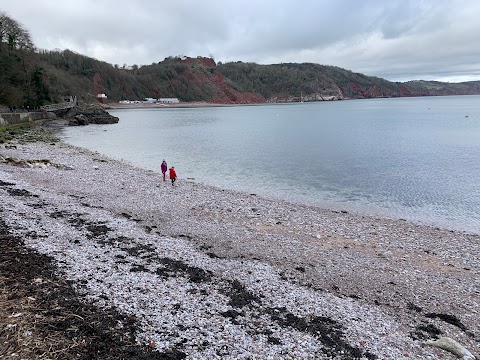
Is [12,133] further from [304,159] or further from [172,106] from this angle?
[172,106]

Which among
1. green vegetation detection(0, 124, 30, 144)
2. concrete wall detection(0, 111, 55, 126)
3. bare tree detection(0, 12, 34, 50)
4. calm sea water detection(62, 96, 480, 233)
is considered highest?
bare tree detection(0, 12, 34, 50)

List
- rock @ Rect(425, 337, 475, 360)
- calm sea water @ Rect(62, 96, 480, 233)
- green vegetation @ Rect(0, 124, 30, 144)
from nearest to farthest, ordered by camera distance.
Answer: rock @ Rect(425, 337, 475, 360), calm sea water @ Rect(62, 96, 480, 233), green vegetation @ Rect(0, 124, 30, 144)

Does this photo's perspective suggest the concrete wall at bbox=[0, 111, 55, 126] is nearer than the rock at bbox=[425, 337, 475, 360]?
No

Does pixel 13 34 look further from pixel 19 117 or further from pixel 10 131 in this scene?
pixel 10 131

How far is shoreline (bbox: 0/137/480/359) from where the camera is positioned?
7137 mm

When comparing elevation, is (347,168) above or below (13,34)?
below

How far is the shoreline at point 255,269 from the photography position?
7.14 meters

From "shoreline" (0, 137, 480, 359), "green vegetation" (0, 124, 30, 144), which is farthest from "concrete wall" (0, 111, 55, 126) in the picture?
"shoreline" (0, 137, 480, 359)

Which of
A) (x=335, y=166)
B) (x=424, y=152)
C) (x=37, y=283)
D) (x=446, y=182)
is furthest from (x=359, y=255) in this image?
(x=424, y=152)

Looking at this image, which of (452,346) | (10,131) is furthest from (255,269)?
(10,131)

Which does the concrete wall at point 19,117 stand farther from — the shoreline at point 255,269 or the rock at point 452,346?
the rock at point 452,346

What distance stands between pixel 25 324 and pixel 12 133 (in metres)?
45.8

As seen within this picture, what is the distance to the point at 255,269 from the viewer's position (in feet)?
34.6

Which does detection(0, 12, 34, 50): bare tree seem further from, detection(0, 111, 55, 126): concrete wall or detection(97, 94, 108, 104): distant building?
detection(97, 94, 108, 104): distant building
